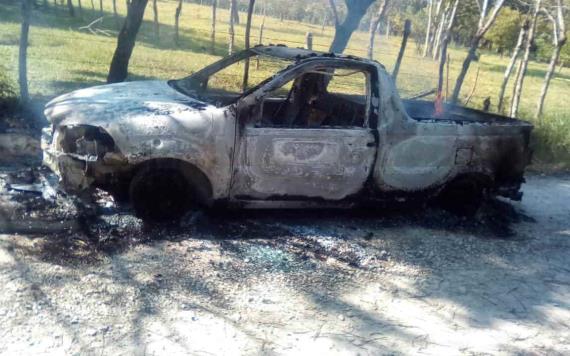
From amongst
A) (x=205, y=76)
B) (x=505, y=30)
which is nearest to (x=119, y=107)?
(x=205, y=76)

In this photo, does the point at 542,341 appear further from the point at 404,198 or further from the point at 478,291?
the point at 404,198

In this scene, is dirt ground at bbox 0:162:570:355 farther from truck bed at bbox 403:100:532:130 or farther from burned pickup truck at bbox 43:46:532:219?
truck bed at bbox 403:100:532:130

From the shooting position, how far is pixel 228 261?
4500mm

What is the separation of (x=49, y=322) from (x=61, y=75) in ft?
29.3

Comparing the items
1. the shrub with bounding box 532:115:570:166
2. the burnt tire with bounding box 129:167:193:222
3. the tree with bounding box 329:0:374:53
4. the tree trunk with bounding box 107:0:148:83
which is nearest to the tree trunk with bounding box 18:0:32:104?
the tree trunk with bounding box 107:0:148:83

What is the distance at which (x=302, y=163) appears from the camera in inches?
201

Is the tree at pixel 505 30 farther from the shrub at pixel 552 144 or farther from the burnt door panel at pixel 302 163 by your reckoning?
the burnt door panel at pixel 302 163

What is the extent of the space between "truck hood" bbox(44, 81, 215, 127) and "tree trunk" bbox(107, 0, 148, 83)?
385 centimetres

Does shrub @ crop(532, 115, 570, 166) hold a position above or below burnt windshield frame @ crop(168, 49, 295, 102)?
below

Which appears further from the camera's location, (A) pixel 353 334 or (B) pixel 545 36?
(B) pixel 545 36

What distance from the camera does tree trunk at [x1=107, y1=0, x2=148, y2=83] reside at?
871cm

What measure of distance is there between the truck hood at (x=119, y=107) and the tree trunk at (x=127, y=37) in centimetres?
385

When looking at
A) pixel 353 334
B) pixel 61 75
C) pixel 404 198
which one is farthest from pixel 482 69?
pixel 353 334

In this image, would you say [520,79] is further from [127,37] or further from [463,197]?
[127,37]
